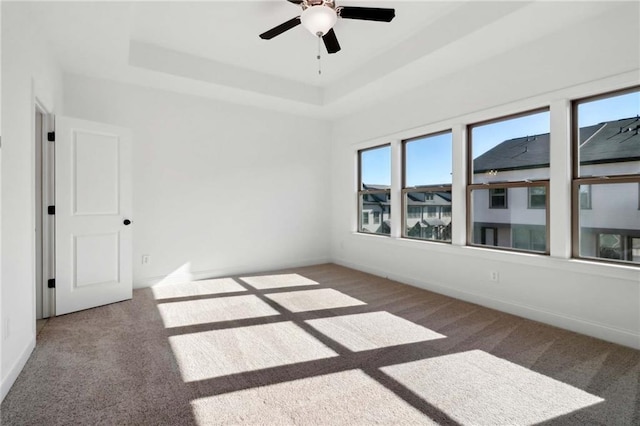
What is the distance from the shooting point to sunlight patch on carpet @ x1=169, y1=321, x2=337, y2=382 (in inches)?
91.4

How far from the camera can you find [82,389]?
2.05 metres

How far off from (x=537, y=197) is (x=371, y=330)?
2.18 metres

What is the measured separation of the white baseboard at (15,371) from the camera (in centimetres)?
196

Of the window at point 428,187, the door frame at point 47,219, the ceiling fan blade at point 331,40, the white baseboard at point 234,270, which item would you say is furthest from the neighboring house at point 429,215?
the door frame at point 47,219

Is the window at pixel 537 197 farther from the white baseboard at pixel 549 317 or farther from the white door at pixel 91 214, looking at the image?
the white door at pixel 91 214

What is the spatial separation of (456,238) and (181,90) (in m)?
4.26

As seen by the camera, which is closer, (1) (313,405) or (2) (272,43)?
(1) (313,405)

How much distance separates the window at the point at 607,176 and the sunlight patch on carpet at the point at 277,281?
3212 mm

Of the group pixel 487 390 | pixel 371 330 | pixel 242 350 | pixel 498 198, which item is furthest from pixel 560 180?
pixel 242 350

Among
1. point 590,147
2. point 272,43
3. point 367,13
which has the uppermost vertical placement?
point 272,43

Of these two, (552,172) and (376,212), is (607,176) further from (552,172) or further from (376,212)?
(376,212)

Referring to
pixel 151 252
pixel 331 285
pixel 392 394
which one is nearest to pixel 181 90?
pixel 151 252

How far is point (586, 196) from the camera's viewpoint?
295cm

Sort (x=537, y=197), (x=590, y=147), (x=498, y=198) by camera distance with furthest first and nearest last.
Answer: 1. (x=498, y=198)
2. (x=537, y=197)
3. (x=590, y=147)
